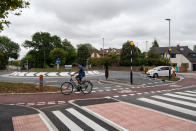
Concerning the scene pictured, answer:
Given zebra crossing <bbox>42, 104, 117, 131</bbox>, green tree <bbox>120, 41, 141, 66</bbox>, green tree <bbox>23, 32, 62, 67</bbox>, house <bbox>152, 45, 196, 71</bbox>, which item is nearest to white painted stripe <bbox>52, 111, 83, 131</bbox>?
zebra crossing <bbox>42, 104, 117, 131</bbox>

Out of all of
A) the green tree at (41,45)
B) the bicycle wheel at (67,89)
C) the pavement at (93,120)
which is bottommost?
the pavement at (93,120)

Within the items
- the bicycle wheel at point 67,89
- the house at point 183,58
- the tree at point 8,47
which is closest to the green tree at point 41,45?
the tree at point 8,47

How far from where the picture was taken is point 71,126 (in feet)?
16.2

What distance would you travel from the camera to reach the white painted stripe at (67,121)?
15.7 ft

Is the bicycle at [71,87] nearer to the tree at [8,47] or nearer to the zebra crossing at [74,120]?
the zebra crossing at [74,120]

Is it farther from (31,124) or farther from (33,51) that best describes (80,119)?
(33,51)

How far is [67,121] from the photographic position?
537 cm

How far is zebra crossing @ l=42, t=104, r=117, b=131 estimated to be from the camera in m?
4.80

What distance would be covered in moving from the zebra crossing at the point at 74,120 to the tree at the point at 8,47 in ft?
267

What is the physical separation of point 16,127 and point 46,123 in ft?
2.71

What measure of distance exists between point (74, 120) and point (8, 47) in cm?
8545

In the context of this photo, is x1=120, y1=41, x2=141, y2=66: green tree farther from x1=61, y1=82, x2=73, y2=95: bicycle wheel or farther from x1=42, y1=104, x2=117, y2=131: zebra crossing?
x1=42, y1=104, x2=117, y2=131: zebra crossing

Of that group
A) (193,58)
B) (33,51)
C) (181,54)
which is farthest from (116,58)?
(33,51)

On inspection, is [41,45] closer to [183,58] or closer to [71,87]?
[183,58]
